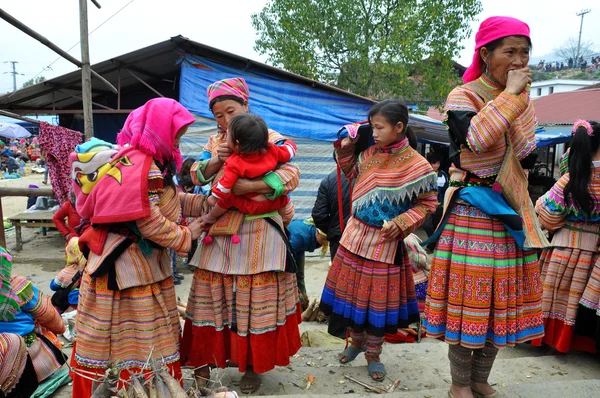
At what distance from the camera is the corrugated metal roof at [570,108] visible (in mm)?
15670

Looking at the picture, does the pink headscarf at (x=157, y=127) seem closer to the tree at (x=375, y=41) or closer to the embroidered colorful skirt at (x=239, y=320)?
the embroidered colorful skirt at (x=239, y=320)

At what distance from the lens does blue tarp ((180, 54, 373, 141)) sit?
8156mm

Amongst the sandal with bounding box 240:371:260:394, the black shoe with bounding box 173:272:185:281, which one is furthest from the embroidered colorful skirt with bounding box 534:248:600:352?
the black shoe with bounding box 173:272:185:281

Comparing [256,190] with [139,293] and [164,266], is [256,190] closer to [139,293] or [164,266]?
[164,266]

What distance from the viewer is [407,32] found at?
40.4ft

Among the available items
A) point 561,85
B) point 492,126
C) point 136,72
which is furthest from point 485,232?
point 561,85

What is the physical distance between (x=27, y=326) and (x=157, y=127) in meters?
1.57

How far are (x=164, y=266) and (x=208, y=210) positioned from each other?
44 centimetres

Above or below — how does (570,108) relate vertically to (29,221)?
above

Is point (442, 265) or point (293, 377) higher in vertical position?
point (442, 265)

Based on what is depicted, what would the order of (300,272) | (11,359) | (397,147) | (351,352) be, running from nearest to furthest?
(11,359) → (397,147) → (351,352) → (300,272)

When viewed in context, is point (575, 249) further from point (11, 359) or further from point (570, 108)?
point (570, 108)

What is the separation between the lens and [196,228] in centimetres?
252

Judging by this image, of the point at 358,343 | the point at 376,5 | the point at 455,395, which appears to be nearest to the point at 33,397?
the point at 358,343
